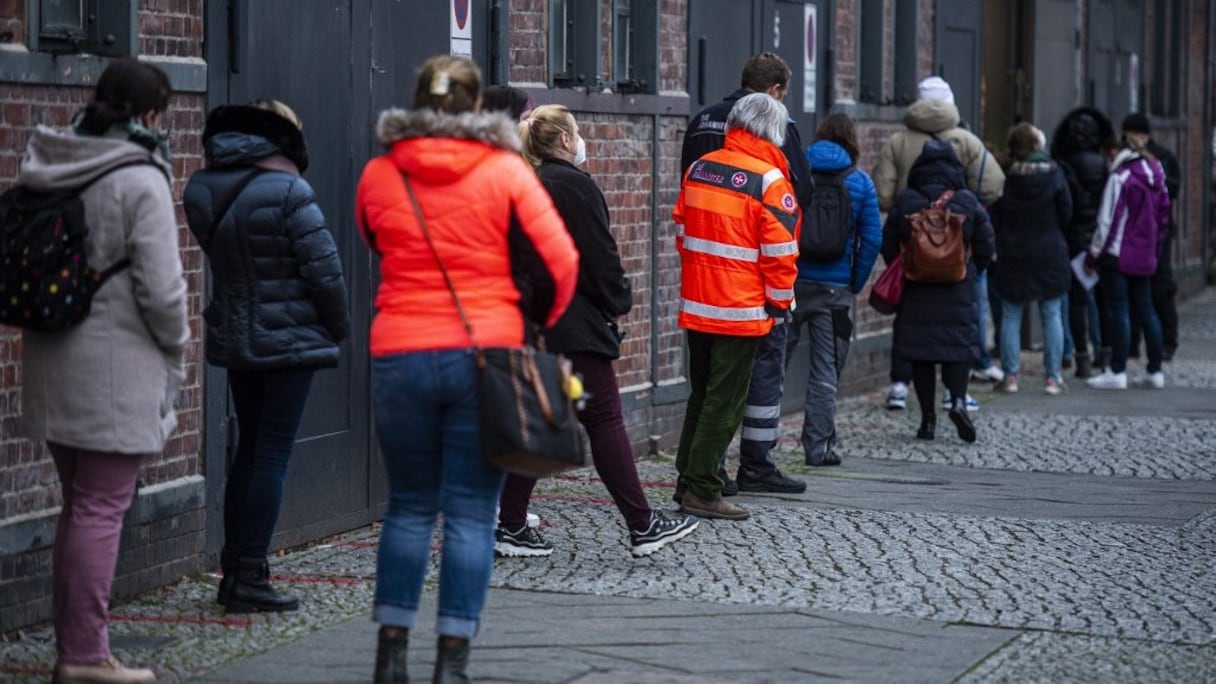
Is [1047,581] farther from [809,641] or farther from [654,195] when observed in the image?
[654,195]

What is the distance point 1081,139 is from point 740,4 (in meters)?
4.34

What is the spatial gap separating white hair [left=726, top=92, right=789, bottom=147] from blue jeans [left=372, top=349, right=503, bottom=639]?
3.53 meters

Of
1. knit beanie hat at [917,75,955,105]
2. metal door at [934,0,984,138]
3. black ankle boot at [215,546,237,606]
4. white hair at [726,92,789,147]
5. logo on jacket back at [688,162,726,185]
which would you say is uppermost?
metal door at [934,0,984,138]

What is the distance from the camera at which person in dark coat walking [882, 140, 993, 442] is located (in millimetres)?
12469

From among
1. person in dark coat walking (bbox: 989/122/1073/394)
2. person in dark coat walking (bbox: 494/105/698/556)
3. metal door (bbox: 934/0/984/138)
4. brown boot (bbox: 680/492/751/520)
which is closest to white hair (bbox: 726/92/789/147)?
person in dark coat walking (bbox: 494/105/698/556)

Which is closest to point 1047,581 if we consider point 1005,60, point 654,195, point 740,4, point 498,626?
point 498,626

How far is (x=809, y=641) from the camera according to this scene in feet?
22.7

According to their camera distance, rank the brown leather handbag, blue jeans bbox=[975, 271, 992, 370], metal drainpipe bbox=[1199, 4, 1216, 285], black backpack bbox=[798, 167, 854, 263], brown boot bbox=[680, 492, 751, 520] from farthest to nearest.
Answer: metal drainpipe bbox=[1199, 4, 1216, 285], blue jeans bbox=[975, 271, 992, 370], the brown leather handbag, black backpack bbox=[798, 167, 854, 263], brown boot bbox=[680, 492, 751, 520]

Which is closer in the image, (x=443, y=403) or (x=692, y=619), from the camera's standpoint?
(x=443, y=403)

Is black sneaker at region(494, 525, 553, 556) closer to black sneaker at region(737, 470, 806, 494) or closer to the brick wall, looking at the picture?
the brick wall

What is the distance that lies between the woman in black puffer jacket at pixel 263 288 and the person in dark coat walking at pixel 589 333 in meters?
1.11

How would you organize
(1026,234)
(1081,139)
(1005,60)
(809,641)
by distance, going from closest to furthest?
(809,641), (1026,234), (1081,139), (1005,60)

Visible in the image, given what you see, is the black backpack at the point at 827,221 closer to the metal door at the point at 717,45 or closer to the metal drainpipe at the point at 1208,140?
the metal door at the point at 717,45

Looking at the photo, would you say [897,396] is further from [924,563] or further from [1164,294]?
[924,563]
